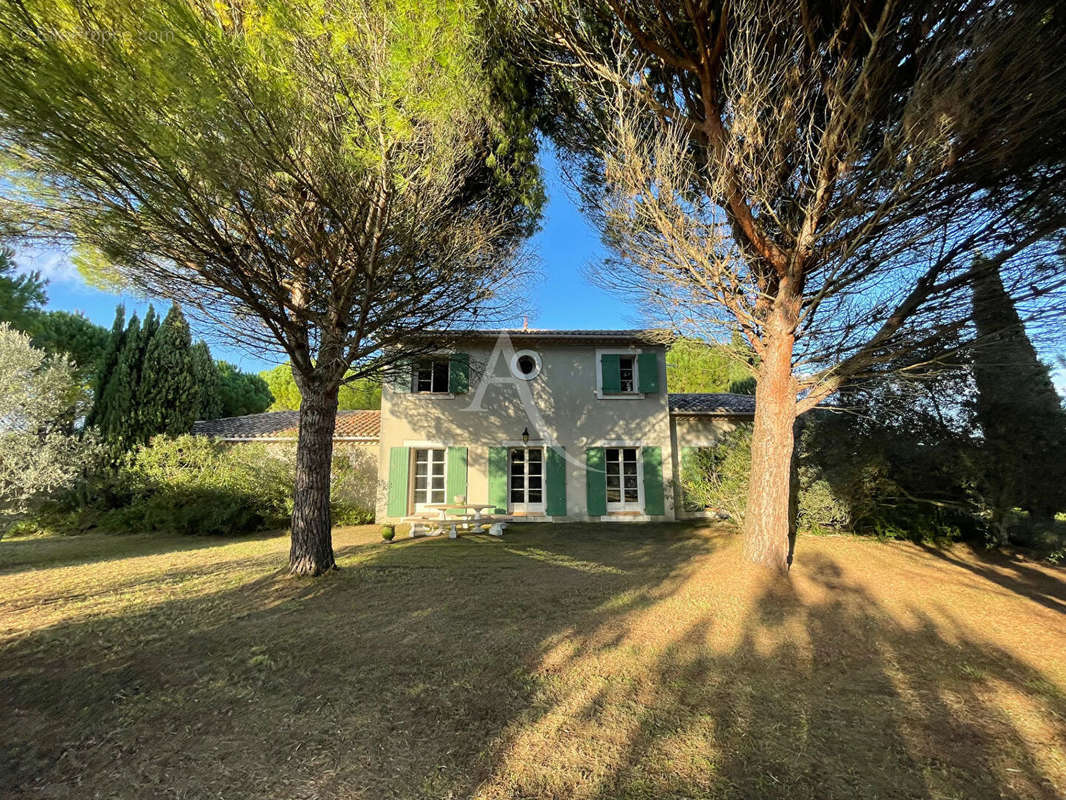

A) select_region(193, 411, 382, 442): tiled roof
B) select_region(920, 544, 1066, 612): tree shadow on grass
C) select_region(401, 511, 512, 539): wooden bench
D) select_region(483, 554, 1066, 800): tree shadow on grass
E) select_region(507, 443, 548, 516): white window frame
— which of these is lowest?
select_region(920, 544, 1066, 612): tree shadow on grass

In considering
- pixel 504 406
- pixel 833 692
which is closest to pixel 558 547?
pixel 504 406

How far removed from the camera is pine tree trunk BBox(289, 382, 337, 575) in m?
5.79

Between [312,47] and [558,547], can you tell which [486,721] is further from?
[312,47]

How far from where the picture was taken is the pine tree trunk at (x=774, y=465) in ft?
19.6

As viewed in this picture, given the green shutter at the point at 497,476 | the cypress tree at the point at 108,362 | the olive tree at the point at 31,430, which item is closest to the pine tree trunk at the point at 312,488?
the green shutter at the point at 497,476

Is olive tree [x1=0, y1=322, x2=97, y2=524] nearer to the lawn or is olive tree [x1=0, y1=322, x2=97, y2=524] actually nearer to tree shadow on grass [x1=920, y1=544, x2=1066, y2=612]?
the lawn

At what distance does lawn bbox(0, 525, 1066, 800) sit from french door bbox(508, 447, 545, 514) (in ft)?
17.9

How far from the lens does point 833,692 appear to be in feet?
10.5

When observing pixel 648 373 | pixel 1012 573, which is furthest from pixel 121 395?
Result: pixel 1012 573

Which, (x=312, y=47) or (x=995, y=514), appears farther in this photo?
(x=995, y=514)

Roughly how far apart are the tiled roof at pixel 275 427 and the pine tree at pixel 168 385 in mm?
772

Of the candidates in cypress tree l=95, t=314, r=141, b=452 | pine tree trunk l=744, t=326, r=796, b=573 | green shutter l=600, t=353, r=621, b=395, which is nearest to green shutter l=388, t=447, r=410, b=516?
green shutter l=600, t=353, r=621, b=395

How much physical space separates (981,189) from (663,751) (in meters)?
7.57

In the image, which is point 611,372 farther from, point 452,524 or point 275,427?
point 275,427
